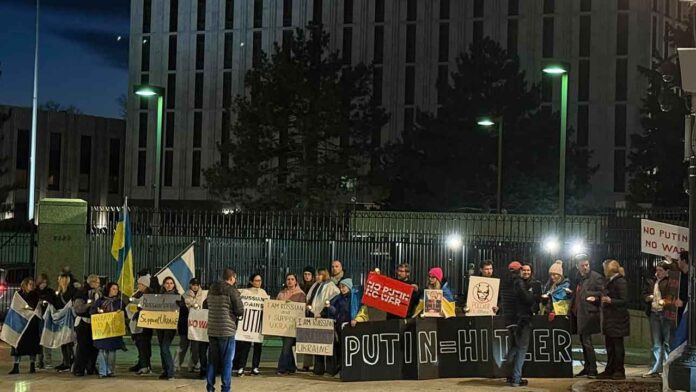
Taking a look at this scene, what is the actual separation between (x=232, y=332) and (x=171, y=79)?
68175 mm

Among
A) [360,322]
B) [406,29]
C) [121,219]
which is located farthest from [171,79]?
[360,322]

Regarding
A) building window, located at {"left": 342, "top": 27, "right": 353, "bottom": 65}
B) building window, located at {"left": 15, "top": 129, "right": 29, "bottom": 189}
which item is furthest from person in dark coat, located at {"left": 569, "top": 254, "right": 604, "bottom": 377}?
building window, located at {"left": 15, "top": 129, "right": 29, "bottom": 189}

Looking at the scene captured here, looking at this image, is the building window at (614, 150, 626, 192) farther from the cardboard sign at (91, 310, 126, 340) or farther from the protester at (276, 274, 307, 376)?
the cardboard sign at (91, 310, 126, 340)

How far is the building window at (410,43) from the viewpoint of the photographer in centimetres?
7281

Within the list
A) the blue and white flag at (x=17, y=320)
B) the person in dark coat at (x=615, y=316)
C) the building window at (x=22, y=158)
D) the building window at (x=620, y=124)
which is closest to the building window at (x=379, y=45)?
Answer: the building window at (x=620, y=124)

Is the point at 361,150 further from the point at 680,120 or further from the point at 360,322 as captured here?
the point at 360,322

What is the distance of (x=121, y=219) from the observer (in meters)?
20.0

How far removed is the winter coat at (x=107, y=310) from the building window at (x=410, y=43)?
58346mm

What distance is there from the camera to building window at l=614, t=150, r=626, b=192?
219 feet

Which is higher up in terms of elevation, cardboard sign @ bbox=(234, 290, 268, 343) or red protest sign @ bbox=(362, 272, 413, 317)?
red protest sign @ bbox=(362, 272, 413, 317)

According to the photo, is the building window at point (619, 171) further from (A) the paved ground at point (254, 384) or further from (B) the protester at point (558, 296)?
(A) the paved ground at point (254, 384)

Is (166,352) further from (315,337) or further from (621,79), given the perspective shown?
(621,79)

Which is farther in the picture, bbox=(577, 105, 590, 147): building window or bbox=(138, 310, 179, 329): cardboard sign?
bbox=(577, 105, 590, 147): building window

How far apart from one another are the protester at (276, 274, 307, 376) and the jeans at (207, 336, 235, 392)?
244 cm
